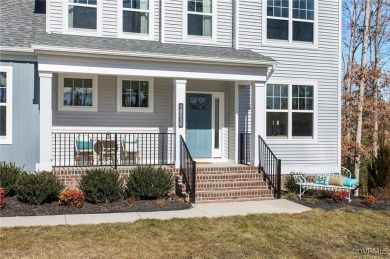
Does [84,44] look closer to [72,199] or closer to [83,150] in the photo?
[83,150]

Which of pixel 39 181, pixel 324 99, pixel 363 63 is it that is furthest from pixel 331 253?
pixel 363 63

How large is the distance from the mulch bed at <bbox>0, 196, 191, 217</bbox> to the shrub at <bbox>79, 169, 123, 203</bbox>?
15cm

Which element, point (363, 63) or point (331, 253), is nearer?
point (331, 253)

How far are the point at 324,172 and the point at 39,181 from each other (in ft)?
30.2

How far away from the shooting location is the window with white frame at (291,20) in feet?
43.7

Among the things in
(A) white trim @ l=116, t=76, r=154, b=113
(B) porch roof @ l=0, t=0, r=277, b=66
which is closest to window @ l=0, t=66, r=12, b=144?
(B) porch roof @ l=0, t=0, r=277, b=66

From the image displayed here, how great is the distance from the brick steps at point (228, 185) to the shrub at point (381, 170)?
361 cm

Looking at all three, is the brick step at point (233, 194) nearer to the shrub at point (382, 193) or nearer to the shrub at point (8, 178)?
the shrub at point (382, 193)

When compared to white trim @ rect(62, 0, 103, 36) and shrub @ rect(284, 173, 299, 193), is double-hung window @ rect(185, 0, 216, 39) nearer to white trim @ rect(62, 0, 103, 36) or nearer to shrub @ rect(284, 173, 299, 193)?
white trim @ rect(62, 0, 103, 36)

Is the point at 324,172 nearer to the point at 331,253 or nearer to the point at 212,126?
the point at 212,126

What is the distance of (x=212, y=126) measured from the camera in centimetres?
1321

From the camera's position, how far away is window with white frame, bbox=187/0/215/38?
41.9 ft

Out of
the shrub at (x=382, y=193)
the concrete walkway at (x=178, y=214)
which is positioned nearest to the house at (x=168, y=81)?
the concrete walkway at (x=178, y=214)

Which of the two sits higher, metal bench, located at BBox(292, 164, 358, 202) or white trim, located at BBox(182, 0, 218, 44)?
white trim, located at BBox(182, 0, 218, 44)
